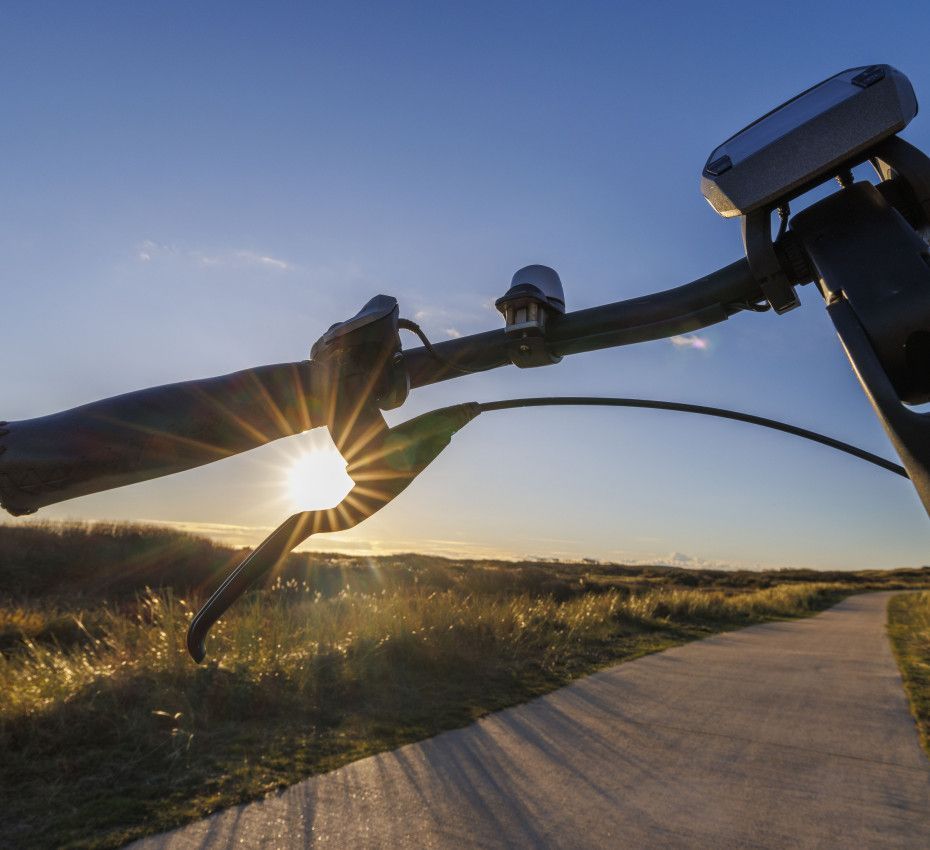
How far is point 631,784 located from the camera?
4.04 meters

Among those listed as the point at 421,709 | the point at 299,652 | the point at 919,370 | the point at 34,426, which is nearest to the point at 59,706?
the point at 299,652

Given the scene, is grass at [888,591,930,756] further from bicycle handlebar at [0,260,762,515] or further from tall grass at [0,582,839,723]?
bicycle handlebar at [0,260,762,515]

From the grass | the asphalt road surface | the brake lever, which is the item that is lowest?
the grass

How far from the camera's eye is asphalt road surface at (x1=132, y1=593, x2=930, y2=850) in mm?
3277

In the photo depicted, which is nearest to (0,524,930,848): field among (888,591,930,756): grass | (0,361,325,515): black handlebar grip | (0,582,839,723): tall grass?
(0,582,839,723): tall grass

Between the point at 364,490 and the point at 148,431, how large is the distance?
349 millimetres

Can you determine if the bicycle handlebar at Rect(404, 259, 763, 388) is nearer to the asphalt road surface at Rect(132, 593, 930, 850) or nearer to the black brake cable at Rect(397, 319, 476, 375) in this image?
the black brake cable at Rect(397, 319, 476, 375)

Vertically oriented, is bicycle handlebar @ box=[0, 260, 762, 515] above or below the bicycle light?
below

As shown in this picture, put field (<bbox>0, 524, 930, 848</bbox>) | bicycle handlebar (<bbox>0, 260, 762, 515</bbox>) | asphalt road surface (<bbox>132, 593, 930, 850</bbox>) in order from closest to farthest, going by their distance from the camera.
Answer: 1. bicycle handlebar (<bbox>0, 260, 762, 515</bbox>)
2. asphalt road surface (<bbox>132, 593, 930, 850</bbox>)
3. field (<bbox>0, 524, 930, 848</bbox>)

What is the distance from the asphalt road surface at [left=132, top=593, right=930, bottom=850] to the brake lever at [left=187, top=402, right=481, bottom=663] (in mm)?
2859

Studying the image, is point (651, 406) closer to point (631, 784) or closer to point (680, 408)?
point (680, 408)

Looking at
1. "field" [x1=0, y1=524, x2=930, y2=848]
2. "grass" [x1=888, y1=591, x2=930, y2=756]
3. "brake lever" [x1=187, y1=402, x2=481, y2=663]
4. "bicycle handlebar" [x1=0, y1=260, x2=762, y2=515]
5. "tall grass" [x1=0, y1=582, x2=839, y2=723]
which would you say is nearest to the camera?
"brake lever" [x1=187, y1=402, x2=481, y2=663]

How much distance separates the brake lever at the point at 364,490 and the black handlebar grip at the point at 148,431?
155 millimetres

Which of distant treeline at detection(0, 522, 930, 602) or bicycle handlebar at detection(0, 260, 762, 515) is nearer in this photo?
bicycle handlebar at detection(0, 260, 762, 515)
